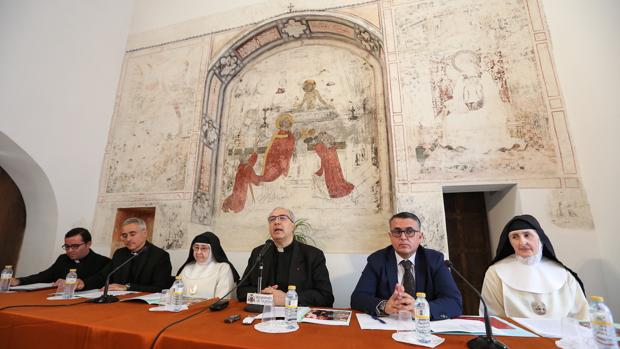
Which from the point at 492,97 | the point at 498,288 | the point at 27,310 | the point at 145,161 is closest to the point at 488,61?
the point at 492,97

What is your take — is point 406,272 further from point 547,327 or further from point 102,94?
point 102,94

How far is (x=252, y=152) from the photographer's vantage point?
5.61 meters

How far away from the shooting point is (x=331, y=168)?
5074 millimetres

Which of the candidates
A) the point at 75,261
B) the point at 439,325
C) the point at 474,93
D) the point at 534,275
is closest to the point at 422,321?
the point at 439,325

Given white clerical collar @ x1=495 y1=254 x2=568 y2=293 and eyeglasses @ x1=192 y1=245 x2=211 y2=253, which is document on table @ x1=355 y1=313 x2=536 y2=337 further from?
eyeglasses @ x1=192 y1=245 x2=211 y2=253

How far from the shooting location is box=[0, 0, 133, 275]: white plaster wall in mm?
4340

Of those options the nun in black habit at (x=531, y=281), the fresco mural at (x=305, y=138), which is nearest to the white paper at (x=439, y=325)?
the nun in black habit at (x=531, y=281)

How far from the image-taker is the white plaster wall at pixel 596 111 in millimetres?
3207

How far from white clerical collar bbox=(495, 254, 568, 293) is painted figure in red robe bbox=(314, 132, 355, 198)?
266 centimetres

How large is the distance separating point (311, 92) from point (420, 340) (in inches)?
192

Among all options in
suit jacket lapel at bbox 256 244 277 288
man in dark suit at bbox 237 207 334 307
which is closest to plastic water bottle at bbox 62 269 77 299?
man in dark suit at bbox 237 207 334 307

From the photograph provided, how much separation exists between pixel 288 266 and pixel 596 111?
404 centimetres

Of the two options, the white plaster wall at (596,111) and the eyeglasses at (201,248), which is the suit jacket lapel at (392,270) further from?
the white plaster wall at (596,111)

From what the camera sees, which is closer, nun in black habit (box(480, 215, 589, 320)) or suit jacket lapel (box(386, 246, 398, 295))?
nun in black habit (box(480, 215, 589, 320))
